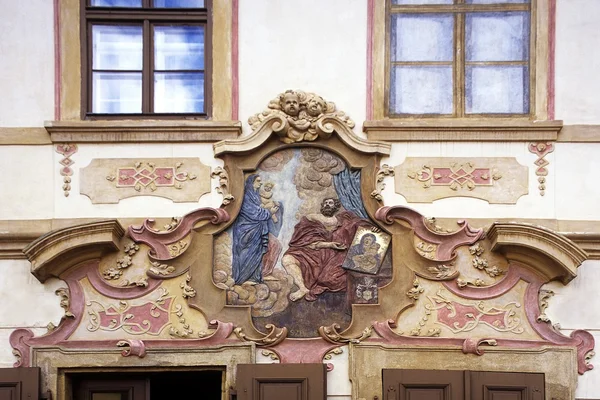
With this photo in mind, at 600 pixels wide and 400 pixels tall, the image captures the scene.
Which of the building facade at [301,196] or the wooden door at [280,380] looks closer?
the wooden door at [280,380]

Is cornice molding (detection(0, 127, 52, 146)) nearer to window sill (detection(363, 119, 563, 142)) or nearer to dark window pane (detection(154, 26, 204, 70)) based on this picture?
dark window pane (detection(154, 26, 204, 70))

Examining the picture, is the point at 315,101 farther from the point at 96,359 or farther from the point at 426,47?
the point at 96,359

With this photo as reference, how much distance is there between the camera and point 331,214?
10.4m

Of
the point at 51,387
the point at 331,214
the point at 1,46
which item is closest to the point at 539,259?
the point at 331,214

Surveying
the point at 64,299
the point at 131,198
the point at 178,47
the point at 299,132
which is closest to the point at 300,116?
the point at 299,132

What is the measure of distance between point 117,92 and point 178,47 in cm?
61

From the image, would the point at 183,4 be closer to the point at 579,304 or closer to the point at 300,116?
the point at 300,116

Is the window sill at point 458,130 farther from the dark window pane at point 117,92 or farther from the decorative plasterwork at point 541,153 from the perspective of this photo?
the dark window pane at point 117,92

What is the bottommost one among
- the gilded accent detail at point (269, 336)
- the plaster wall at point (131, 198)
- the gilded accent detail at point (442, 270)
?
the gilded accent detail at point (269, 336)

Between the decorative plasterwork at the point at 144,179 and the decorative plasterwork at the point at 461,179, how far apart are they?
1.59m

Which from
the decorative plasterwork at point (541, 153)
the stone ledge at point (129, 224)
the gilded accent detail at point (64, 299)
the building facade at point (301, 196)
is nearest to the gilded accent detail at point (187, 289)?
the building facade at point (301, 196)

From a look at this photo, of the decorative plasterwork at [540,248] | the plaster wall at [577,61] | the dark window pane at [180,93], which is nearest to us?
the decorative plasterwork at [540,248]

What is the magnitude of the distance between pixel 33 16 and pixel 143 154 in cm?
144

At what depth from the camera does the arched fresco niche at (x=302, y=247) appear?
10.3m
